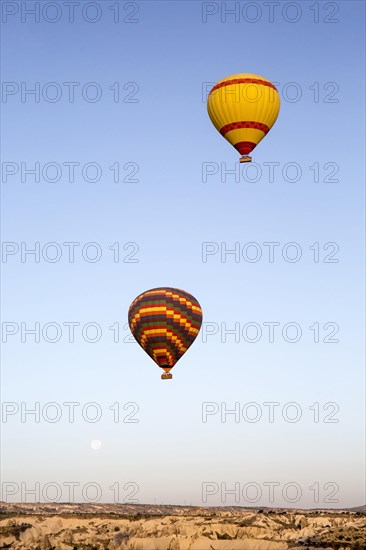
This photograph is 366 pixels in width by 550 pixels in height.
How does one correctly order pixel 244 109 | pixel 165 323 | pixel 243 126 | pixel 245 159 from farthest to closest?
pixel 165 323
pixel 243 126
pixel 244 109
pixel 245 159

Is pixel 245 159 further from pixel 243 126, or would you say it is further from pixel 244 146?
pixel 243 126

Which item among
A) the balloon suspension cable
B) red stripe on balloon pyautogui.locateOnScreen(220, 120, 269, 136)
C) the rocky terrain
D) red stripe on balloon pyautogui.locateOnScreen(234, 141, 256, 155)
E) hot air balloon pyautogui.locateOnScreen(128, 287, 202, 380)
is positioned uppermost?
red stripe on balloon pyautogui.locateOnScreen(220, 120, 269, 136)

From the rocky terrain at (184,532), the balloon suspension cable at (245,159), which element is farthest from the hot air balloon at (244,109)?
the rocky terrain at (184,532)

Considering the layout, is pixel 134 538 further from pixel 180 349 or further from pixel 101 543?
pixel 180 349

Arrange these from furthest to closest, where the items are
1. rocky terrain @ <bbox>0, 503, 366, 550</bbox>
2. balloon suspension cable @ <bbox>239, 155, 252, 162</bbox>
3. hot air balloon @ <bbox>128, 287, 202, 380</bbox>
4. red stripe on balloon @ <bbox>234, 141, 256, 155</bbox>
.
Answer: rocky terrain @ <bbox>0, 503, 366, 550</bbox> → hot air balloon @ <bbox>128, 287, 202, 380</bbox> → red stripe on balloon @ <bbox>234, 141, 256, 155</bbox> → balloon suspension cable @ <bbox>239, 155, 252, 162</bbox>

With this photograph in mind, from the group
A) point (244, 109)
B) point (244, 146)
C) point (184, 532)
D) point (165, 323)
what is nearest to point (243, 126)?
point (244, 109)

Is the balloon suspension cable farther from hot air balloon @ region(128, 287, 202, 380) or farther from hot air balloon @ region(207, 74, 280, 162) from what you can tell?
hot air balloon @ region(128, 287, 202, 380)

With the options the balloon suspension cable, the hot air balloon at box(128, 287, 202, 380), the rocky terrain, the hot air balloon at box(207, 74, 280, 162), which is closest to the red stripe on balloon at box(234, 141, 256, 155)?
the hot air balloon at box(207, 74, 280, 162)

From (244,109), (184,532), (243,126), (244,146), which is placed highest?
A: (244,109)
